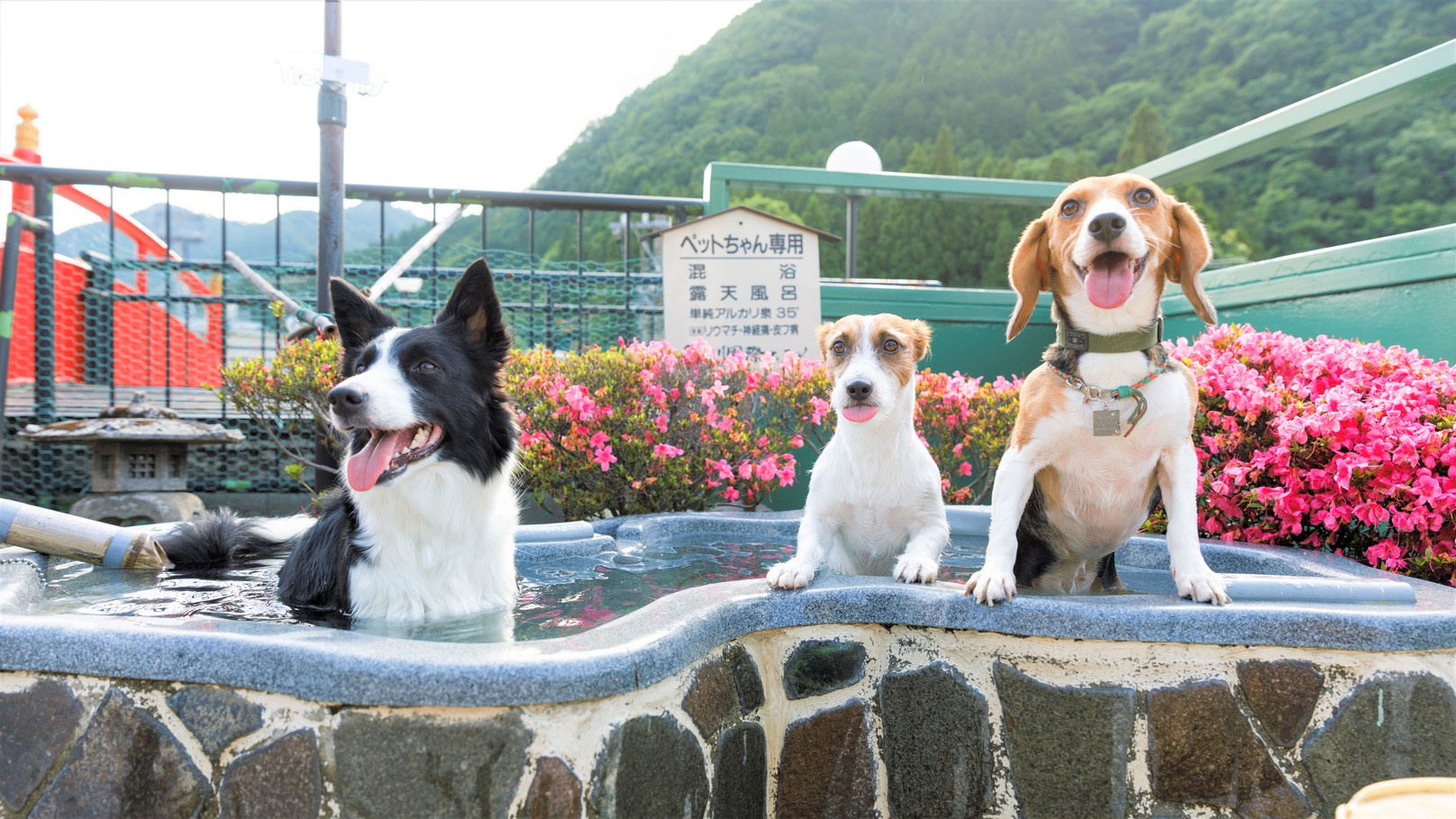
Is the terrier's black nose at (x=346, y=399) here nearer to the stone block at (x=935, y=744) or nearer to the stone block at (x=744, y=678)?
the stone block at (x=744, y=678)

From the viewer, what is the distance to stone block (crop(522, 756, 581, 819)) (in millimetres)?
1679

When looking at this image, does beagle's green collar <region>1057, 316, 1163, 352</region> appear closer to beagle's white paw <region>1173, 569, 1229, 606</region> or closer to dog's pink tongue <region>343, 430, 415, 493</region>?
beagle's white paw <region>1173, 569, 1229, 606</region>

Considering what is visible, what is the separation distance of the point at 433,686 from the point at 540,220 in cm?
2694

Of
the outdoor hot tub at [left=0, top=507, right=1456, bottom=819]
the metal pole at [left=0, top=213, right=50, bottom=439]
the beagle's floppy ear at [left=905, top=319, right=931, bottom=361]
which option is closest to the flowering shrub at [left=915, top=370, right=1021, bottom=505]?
the beagle's floppy ear at [left=905, top=319, right=931, bottom=361]

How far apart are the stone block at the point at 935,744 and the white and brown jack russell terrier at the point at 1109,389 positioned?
27cm

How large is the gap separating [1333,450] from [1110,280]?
1.44 metres

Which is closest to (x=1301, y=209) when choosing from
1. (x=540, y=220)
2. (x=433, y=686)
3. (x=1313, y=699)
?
(x=540, y=220)

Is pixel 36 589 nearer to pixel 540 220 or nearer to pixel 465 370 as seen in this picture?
pixel 465 370

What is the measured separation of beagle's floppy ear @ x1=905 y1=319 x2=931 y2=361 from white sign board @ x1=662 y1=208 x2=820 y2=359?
321 cm

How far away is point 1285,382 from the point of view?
3629mm

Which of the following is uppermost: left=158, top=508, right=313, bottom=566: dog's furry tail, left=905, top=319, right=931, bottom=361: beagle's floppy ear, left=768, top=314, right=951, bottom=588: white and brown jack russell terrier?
left=905, top=319, right=931, bottom=361: beagle's floppy ear

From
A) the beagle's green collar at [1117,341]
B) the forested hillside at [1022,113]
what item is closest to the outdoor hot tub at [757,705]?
the beagle's green collar at [1117,341]

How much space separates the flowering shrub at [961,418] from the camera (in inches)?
203

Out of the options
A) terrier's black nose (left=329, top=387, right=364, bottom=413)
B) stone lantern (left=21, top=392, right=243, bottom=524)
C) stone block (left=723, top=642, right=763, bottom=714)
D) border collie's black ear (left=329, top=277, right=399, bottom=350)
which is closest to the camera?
stone block (left=723, top=642, right=763, bottom=714)
